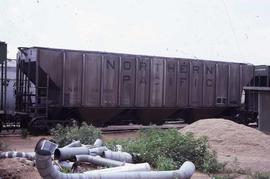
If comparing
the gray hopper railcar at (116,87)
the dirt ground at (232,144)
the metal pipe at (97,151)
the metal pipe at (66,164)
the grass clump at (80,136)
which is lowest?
the dirt ground at (232,144)

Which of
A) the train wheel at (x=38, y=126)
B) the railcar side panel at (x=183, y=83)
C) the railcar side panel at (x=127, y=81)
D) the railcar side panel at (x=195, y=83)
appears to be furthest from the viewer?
the railcar side panel at (x=195, y=83)

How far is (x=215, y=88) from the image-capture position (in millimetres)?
25922

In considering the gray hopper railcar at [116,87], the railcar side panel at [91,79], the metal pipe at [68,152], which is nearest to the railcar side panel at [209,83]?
the gray hopper railcar at [116,87]

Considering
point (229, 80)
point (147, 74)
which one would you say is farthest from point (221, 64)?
point (147, 74)

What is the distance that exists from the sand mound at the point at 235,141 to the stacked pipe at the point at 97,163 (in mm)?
4108

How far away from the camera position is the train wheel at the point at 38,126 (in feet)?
65.7

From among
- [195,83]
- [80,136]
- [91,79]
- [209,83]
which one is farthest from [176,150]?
[209,83]

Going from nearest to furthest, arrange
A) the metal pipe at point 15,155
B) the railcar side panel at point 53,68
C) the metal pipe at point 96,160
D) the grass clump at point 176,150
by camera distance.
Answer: the metal pipe at point 96,160, the metal pipe at point 15,155, the grass clump at point 176,150, the railcar side panel at point 53,68

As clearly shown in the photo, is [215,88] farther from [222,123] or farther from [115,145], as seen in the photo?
[115,145]

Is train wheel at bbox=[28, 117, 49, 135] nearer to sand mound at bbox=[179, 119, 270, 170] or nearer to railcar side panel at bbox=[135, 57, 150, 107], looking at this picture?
railcar side panel at bbox=[135, 57, 150, 107]

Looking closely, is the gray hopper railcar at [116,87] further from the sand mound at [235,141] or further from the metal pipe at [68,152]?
the metal pipe at [68,152]

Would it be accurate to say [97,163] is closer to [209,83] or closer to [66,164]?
[66,164]

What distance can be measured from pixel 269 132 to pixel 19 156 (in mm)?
14361

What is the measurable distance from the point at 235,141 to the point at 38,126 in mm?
8109
